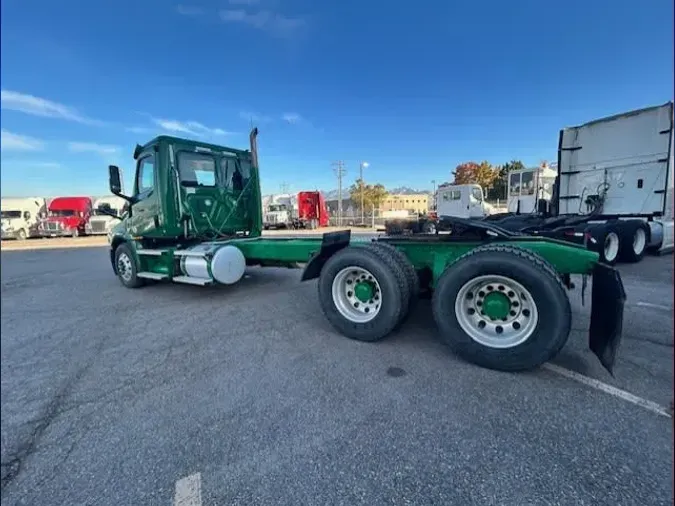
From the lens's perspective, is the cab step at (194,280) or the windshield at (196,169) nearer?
the cab step at (194,280)

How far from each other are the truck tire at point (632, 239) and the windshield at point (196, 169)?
30.6 feet

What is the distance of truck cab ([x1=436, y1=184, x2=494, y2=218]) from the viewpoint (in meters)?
13.4

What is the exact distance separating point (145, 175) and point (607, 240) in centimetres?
1005

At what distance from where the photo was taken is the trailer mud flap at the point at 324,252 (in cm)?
418

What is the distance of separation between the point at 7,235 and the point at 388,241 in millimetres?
23817

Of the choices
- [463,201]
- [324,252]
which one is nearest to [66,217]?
[463,201]

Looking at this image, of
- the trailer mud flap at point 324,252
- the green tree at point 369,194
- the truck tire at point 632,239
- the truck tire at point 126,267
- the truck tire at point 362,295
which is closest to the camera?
the truck tire at point 362,295

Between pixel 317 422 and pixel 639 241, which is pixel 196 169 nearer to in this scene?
pixel 317 422

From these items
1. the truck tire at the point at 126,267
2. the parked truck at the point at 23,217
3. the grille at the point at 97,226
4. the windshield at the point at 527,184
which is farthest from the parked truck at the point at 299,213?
the truck tire at the point at 126,267

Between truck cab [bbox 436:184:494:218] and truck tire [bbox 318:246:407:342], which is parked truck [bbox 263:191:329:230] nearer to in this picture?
truck cab [bbox 436:184:494:218]

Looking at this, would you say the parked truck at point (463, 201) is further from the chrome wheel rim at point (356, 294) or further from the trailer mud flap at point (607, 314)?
the trailer mud flap at point (607, 314)

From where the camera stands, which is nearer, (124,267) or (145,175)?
(145,175)

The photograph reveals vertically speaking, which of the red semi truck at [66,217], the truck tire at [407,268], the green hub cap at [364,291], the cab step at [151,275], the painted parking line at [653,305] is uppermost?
the red semi truck at [66,217]

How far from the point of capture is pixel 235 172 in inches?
266
